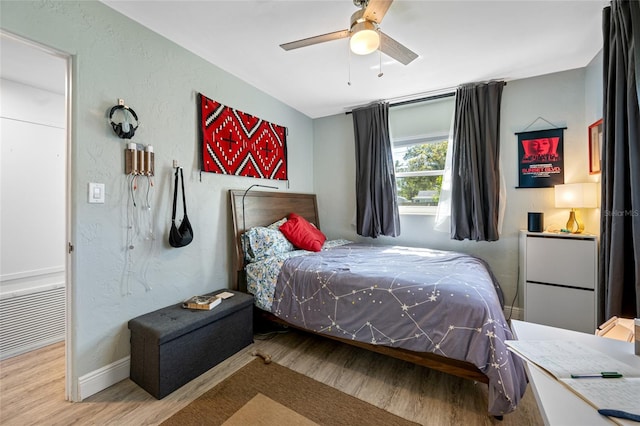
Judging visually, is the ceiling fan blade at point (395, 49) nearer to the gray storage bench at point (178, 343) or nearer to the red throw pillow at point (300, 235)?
the red throw pillow at point (300, 235)

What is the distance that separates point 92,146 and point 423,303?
2384mm

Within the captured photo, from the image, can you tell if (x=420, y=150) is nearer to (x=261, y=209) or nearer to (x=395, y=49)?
(x=395, y=49)

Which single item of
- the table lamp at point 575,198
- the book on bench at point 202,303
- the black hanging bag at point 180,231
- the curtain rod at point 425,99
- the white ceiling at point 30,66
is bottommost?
the book on bench at point 202,303

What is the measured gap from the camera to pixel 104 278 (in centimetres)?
175

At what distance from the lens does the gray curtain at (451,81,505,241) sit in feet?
9.09

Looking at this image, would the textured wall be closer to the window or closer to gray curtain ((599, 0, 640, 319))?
the window

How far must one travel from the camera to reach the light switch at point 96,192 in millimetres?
1684

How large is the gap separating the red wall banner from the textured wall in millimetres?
102

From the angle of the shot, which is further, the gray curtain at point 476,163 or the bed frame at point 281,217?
the gray curtain at point 476,163

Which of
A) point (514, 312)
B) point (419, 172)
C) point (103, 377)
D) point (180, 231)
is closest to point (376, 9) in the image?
point (180, 231)

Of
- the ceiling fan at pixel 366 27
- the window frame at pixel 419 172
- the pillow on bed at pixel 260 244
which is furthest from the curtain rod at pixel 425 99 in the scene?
the pillow on bed at pixel 260 244

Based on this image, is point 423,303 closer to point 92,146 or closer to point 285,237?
point 285,237

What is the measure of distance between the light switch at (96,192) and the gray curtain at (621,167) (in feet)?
10.1

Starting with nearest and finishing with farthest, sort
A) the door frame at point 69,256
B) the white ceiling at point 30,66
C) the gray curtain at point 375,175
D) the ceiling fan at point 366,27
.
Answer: the ceiling fan at point 366,27 < the door frame at point 69,256 < the white ceiling at point 30,66 < the gray curtain at point 375,175
